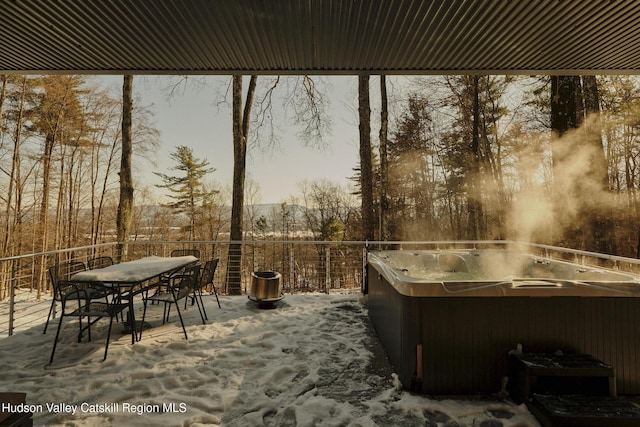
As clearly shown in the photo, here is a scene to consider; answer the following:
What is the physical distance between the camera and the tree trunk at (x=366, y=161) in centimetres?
592

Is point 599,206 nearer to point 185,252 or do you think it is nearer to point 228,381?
point 228,381

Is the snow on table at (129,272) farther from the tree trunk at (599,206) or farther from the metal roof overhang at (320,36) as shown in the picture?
the tree trunk at (599,206)

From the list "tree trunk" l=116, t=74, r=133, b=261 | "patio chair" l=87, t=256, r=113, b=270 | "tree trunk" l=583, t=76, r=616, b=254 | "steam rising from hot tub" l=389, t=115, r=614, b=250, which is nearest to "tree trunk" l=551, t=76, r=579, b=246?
"steam rising from hot tub" l=389, t=115, r=614, b=250

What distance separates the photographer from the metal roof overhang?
2297mm

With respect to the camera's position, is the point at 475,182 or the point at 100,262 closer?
the point at 100,262

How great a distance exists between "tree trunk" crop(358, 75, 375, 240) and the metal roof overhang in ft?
8.60

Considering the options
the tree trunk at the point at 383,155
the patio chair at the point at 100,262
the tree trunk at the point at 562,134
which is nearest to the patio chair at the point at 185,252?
the patio chair at the point at 100,262

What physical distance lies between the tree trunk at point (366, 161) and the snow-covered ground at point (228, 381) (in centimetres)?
267

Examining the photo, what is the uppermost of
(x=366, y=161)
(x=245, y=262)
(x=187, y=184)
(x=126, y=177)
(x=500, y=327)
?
(x=187, y=184)

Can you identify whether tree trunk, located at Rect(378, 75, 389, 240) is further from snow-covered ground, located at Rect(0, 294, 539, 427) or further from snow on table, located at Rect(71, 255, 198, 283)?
snow on table, located at Rect(71, 255, 198, 283)

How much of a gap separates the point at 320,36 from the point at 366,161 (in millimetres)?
3430

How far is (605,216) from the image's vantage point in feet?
16.1

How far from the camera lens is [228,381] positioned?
2.29 m

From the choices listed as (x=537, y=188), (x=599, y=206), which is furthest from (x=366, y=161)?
(x=537, y=188)
